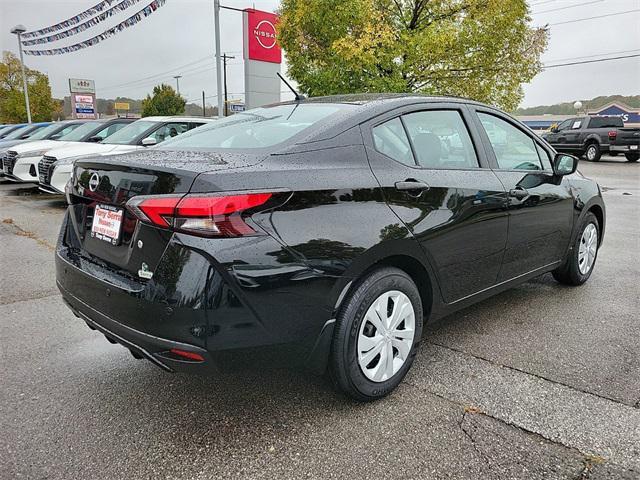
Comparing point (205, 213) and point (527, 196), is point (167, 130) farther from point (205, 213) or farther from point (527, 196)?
point (205, 213)

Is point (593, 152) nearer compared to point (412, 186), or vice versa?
point (412, 186)

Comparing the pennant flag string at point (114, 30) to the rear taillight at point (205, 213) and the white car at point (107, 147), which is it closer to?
the white car at point (107, 147)

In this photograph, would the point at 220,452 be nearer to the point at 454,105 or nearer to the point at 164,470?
the point at 164,470

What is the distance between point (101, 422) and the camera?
2461 millimetres

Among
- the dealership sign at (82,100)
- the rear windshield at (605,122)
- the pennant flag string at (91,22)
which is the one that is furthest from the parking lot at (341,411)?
the dealership sign at (82,100)

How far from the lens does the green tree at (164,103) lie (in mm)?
65312

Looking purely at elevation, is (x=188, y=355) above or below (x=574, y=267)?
above

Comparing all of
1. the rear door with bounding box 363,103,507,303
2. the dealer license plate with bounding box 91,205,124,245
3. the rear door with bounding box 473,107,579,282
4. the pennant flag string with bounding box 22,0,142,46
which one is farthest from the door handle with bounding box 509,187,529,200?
the pennant flag string with bounding box 22,0,142,46

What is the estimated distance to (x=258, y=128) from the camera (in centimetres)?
290

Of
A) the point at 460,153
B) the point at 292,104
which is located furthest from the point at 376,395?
the point at 292,104

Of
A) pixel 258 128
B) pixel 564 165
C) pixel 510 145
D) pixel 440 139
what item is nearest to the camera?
pixel 258 128

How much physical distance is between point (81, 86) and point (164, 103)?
2567cm

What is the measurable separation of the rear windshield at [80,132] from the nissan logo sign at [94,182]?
9.40m

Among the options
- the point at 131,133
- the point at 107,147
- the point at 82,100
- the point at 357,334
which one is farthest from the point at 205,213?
the point at 82,100
